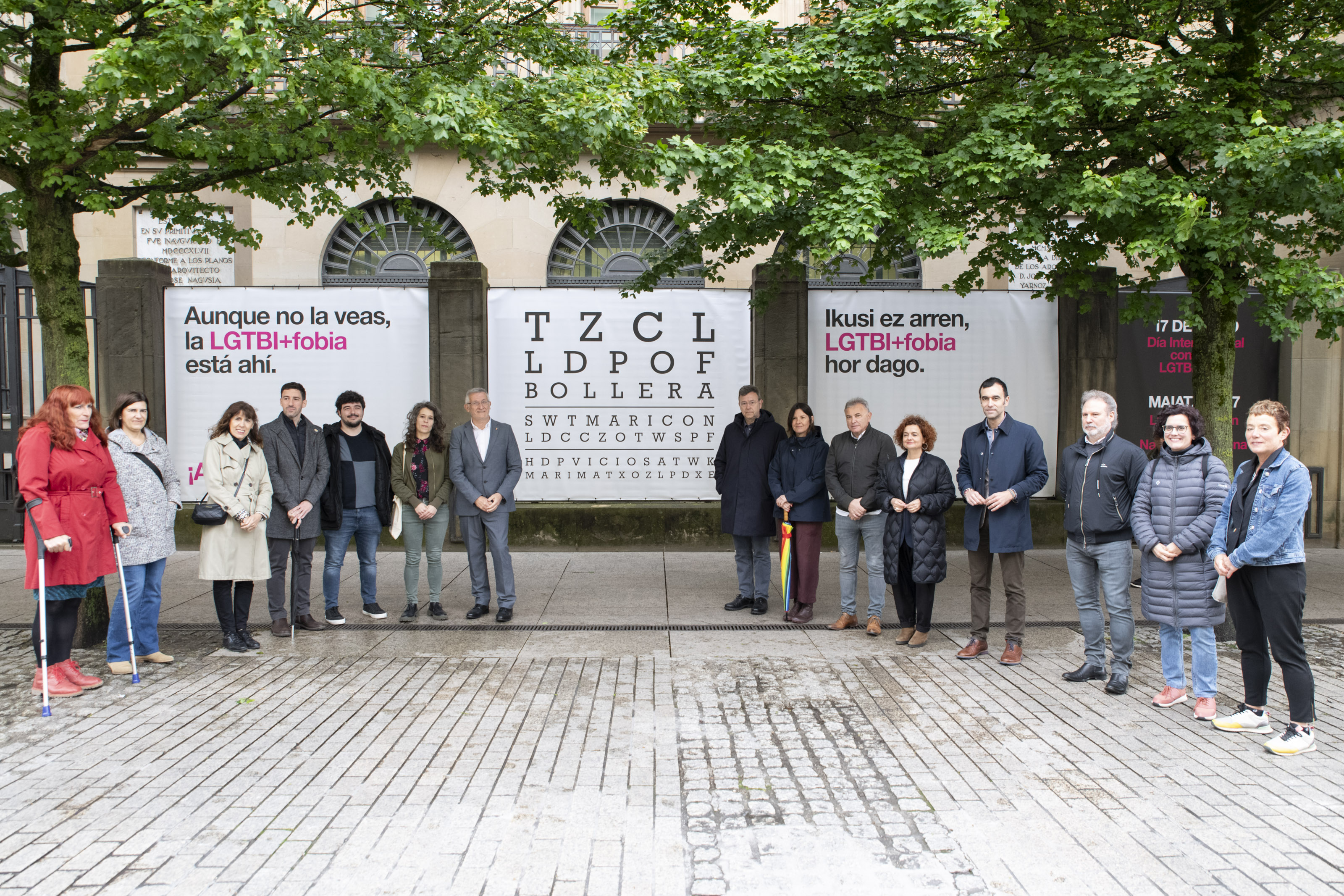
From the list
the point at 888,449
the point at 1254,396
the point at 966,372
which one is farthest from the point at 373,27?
the point at 1254,396

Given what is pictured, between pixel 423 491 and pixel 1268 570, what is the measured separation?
19.9ft

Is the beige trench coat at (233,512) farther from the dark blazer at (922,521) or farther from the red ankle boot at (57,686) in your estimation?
the dark blazer at (922,521)

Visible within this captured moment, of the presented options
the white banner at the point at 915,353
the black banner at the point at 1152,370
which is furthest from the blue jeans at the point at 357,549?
the black banner at the point at 1152,370

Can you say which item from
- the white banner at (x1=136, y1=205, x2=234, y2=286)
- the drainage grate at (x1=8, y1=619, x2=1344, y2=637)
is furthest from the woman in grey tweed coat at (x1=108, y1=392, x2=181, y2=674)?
the white banner at (x1=136, y1=205, x2=234, y2=286)

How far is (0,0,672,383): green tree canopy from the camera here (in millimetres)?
5762

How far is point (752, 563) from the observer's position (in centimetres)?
812

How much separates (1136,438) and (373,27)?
1001 centimetres

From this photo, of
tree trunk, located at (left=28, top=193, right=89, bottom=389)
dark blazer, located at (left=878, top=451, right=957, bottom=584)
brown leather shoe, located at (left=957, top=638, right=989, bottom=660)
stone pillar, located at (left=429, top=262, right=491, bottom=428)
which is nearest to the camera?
brown leather shoe, located at (left=957, top=638, right=989, bottom=660)

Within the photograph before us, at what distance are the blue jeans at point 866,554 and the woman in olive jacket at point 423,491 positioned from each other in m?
3.30

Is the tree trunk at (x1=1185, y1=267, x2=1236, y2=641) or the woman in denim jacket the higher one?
the tree trunk at (x1=1185, y1=267, x2=1236, y2=641)

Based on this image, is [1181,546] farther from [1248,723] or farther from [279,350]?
[279,350]

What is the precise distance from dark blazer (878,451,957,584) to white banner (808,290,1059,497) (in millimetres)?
4844

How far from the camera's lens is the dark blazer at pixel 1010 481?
6289 millimetres

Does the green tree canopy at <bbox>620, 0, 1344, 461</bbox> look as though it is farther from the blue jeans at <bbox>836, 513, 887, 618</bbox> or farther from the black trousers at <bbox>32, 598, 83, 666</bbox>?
the black trousers at <bbox>32, 598, 83, 666</bbox>
